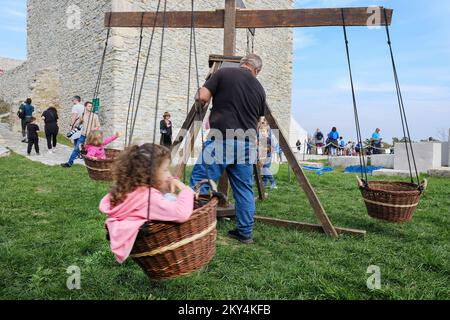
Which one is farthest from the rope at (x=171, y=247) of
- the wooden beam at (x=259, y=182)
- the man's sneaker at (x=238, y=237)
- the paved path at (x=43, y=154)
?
the paved path at (x=43, y=154)

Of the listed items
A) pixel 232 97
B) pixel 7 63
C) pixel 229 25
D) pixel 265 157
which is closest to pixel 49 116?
pixel 265 157

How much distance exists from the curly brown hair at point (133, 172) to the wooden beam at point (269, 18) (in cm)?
204

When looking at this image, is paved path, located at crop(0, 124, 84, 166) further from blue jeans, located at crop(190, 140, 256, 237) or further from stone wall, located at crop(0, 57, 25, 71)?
stone wall, located at crop(0, 57, 25, 71)

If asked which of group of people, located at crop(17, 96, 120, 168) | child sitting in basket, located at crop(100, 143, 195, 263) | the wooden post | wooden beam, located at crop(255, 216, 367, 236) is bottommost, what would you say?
→ wooden beam, located at crop(255, 216, 367, 236)

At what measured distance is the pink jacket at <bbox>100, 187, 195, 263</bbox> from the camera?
1.86 meters

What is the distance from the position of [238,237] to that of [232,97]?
Result: 1289 millimetres

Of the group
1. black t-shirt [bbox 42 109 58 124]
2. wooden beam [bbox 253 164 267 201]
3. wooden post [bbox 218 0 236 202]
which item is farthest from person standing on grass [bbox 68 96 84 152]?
wooden post [bbox 218 0 236 202]

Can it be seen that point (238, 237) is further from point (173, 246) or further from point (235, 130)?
point (173, 246)

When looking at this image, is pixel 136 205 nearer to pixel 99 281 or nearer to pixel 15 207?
pixel 99 281

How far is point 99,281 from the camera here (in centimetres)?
239

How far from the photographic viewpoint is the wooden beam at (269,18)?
3510mm

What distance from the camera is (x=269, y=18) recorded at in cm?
379

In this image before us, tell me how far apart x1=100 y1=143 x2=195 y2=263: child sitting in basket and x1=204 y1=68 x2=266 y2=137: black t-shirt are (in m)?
1.13

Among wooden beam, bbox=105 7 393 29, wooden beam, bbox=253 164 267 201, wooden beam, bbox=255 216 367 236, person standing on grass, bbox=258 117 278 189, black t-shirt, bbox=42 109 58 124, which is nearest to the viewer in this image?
wooden beam, bbox=105 7 393 29
